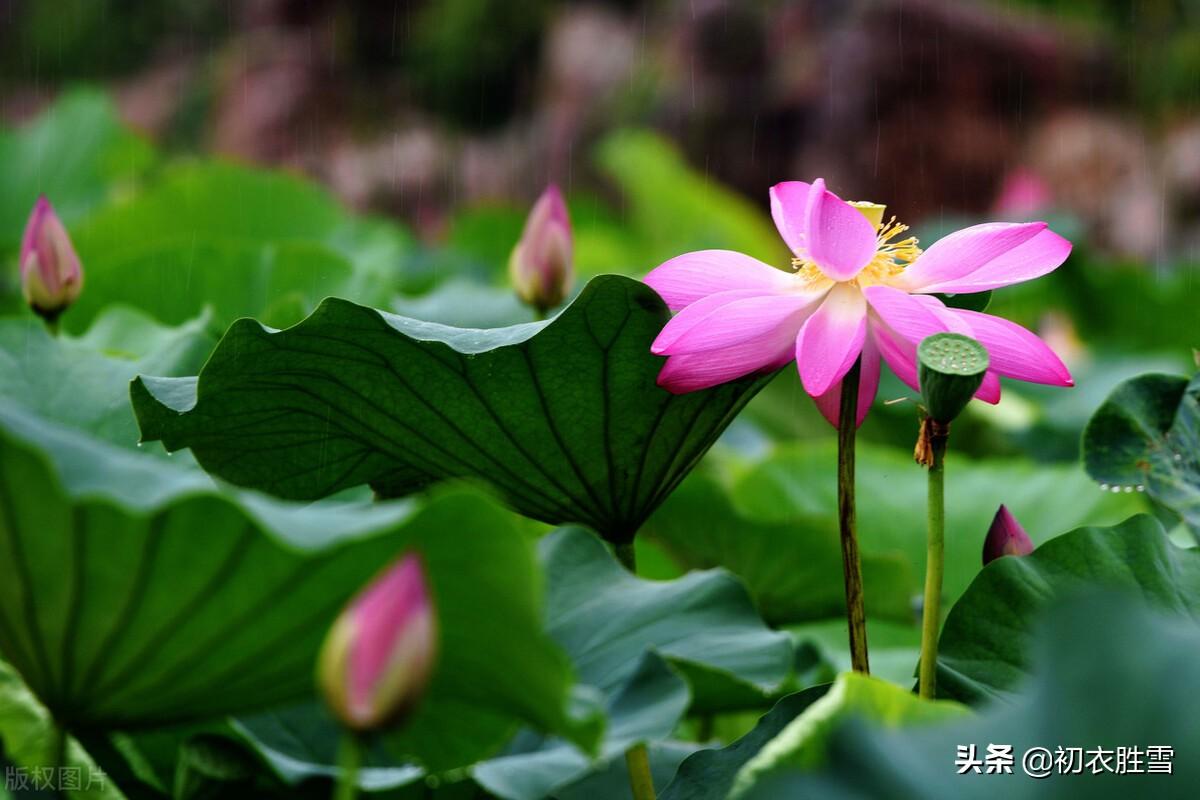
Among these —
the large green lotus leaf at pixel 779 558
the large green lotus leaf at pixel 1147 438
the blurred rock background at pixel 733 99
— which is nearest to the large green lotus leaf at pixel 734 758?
the large green lotus leaf at pixel 1147 438

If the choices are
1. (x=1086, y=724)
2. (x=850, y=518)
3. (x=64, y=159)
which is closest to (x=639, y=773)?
(x=850, y=518)

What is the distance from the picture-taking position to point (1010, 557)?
1.80 ft

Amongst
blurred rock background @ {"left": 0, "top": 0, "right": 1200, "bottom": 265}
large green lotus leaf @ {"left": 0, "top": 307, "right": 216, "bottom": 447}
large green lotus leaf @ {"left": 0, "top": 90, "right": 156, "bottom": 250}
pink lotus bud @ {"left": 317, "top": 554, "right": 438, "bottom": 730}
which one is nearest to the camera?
pink lotus bud @ {"left": 317, "top": 554, "right": 438, "bottom": 730}

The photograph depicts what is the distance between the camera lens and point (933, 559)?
1.66 ft

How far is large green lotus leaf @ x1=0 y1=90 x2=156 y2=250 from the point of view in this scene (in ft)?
6.99

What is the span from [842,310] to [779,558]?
14.9 inches

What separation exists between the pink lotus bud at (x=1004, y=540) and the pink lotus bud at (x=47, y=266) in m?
0.59

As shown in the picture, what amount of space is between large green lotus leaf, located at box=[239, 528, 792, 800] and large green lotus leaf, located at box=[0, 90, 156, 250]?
1759 millimetres

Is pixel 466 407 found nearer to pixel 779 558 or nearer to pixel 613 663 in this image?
pixel 613 663

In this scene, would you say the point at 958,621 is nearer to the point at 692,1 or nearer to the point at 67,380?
the point at 67,380

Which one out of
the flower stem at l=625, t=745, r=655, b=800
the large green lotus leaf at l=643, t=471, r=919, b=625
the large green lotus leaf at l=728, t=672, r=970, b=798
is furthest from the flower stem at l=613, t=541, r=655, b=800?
the large green lotus leaf at l=643, t=471, r=919, b=625

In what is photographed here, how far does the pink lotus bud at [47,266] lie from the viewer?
0.81 meters

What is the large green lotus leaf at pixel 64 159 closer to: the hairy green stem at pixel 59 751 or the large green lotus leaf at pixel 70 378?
the large green lotus leaf at pixel 70 378

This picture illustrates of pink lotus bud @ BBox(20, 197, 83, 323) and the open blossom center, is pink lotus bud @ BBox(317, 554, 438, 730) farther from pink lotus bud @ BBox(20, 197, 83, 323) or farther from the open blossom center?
pink lotus bud @ BBox(20, 197, 83, 323)
